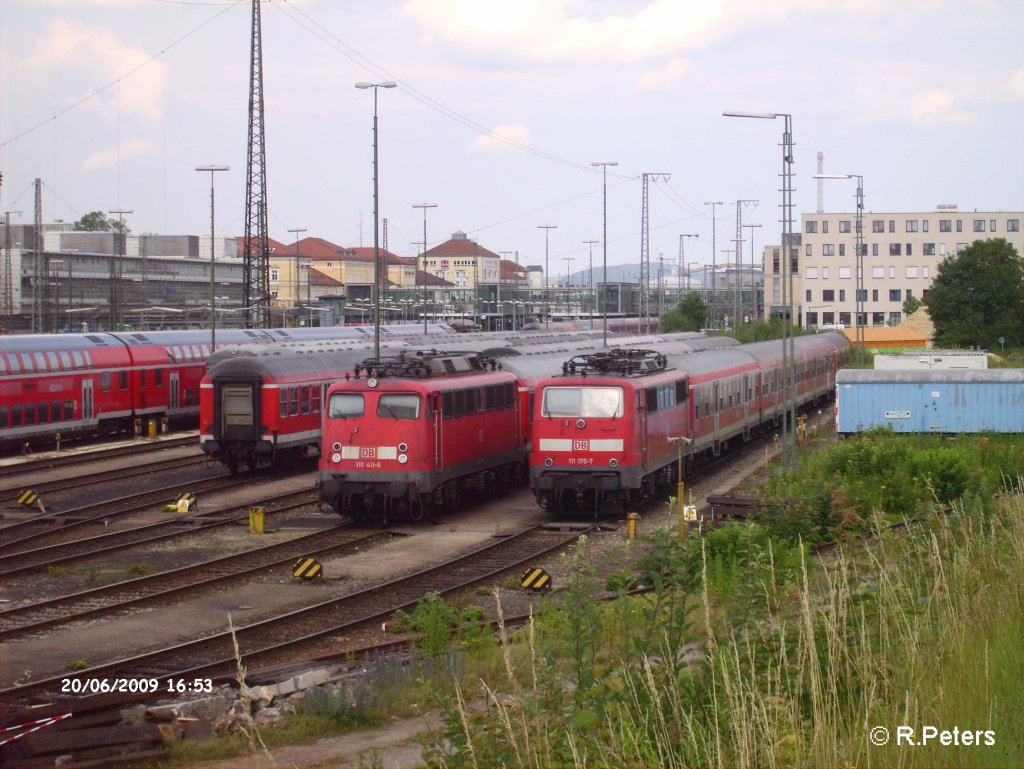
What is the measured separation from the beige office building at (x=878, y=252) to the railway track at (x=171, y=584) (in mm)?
89692

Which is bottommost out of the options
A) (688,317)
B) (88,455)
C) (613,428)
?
(88,455)

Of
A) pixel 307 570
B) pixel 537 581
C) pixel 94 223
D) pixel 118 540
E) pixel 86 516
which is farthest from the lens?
pixel 94 223

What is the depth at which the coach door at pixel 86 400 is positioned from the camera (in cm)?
3966

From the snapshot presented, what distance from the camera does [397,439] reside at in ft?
81.2

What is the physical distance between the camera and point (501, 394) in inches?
1146

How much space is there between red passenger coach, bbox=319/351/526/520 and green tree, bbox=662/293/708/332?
5674 cm

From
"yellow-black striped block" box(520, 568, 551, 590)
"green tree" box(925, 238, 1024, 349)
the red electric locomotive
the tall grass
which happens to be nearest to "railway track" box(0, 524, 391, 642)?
the red electric locomotive

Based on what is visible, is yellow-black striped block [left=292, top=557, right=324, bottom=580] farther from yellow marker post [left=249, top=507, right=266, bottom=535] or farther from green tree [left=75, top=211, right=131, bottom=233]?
green tree [left=75, top=211, right=131, bottom=233]

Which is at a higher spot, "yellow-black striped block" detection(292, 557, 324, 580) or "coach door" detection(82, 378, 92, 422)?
"coach door" detection(82, 378, 92, 422)

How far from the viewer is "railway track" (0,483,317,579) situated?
70.1ft

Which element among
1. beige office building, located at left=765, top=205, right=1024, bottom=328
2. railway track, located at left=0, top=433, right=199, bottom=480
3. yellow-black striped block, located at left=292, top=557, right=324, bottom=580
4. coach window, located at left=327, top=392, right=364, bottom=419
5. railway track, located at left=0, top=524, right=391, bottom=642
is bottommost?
railway track, located at left=0, top=524, right=391, bottom=642

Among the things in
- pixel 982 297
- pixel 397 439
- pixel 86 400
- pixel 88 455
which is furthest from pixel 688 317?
pixel 397 439

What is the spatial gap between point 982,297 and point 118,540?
5996 centimetres

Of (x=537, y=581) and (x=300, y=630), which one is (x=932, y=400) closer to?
(x=537, y=581)
